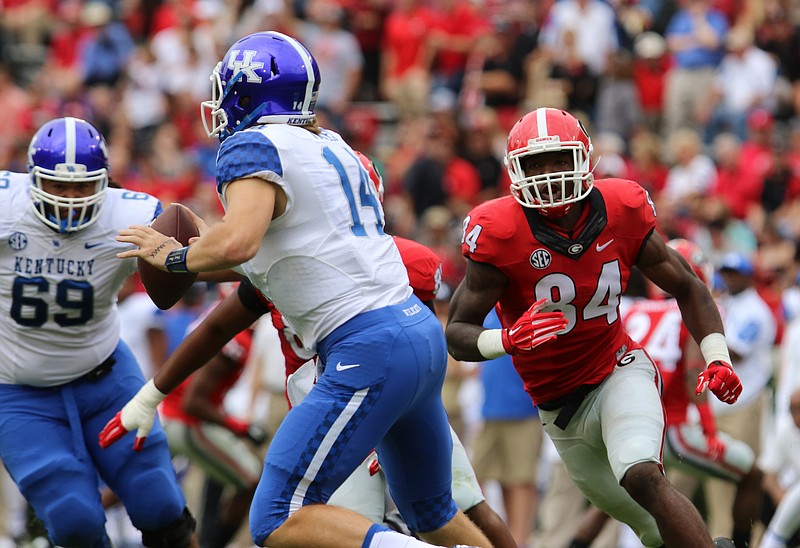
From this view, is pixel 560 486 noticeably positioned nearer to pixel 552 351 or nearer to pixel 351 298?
pixel 552 351

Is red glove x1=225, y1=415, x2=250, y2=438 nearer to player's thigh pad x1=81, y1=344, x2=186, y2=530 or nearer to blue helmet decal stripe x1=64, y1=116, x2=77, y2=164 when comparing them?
player's thigh pad x1=81, y1=344, x2=186, y2=530

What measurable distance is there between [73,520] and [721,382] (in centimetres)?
263

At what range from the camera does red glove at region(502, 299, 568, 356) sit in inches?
180

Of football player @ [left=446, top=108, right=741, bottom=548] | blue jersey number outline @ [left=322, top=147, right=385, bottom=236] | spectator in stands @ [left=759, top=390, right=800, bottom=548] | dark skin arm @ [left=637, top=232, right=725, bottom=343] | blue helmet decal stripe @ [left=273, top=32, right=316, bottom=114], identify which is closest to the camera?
blue jersey number outline @ [left=322, top=147, right=385, bottom=236]

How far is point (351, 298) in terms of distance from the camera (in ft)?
14.6

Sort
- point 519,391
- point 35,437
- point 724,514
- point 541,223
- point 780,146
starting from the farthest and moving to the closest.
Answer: point 780,146 < point 519,391 < point 724,514 < point 35,437 < point 541,223

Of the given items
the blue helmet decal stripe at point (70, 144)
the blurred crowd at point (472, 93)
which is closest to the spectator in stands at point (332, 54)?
the blurred crowd at point (472, 93)

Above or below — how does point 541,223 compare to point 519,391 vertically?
above

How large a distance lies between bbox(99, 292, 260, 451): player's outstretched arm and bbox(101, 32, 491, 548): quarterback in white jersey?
0.68m

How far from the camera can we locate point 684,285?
516 cm

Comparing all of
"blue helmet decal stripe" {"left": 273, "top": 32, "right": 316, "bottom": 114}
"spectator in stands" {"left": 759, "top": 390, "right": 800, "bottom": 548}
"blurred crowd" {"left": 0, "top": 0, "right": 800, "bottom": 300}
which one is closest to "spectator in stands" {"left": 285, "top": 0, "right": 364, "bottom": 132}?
"blurred crowd" {"left": 0, "top": 0, "right": 800, "bottom": 300}

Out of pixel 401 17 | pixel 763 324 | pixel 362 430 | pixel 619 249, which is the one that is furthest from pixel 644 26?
pixel 362 430

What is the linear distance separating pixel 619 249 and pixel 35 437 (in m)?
2.49

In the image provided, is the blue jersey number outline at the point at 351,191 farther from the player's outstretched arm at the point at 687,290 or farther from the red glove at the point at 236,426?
the red glove at the point at 236,426
